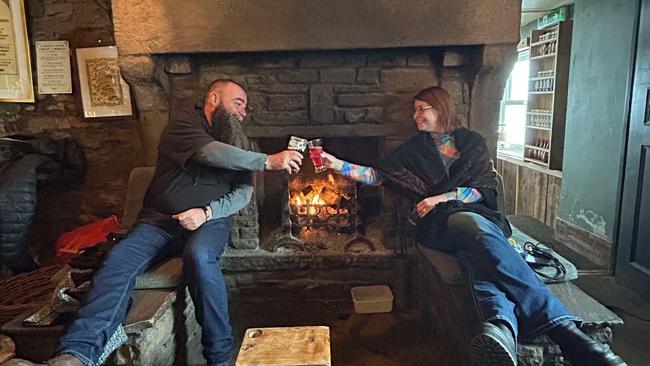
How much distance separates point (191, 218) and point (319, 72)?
1200 millimetres

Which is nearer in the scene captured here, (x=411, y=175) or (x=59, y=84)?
(x=411, y=175)

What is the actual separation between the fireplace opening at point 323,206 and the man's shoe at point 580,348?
1268 millimetres

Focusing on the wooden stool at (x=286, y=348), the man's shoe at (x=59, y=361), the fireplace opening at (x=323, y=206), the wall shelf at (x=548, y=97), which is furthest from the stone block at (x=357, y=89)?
the wall shelf at (x=548, y=97)

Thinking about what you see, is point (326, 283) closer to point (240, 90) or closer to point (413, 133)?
point (413, 133)

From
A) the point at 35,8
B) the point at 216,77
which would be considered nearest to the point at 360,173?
the point at 216,77

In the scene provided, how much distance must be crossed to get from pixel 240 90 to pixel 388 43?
0.89 meters

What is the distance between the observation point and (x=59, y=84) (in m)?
3.60

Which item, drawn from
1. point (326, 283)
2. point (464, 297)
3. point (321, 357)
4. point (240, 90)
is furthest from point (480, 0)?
point (321, 357)

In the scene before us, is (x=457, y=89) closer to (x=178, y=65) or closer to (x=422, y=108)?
(x=422, y=108)

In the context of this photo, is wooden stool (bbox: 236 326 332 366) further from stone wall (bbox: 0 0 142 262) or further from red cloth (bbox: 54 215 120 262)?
stone wall (bbox: 0 0 142 262)

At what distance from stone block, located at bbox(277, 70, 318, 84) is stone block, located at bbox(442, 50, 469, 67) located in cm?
79

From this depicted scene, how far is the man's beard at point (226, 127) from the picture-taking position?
2439mm

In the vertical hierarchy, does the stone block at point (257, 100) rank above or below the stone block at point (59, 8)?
below

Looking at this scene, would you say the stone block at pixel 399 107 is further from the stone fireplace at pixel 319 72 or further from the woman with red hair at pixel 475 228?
the woman with red hair at pixel 475 228
